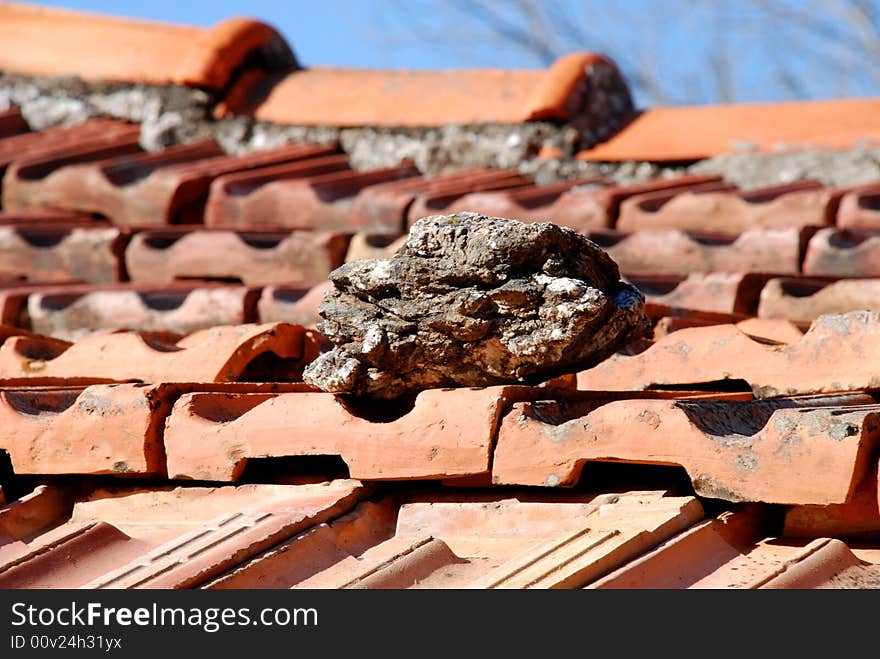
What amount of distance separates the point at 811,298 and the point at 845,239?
0.43 m

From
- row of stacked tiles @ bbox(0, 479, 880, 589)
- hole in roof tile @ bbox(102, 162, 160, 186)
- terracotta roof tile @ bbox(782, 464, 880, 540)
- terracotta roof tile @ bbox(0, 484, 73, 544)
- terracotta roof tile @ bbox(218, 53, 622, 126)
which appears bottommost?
terracotta roof tile @ bbox(0, 484, 73, 544)

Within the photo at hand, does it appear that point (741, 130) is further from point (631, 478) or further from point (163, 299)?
point (631, 478)

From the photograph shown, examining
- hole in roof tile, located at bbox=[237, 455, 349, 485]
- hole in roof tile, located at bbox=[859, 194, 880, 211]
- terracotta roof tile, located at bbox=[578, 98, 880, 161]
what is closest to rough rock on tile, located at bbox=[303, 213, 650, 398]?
hole in roof tile, located at bbox=[237, 455, 349, 485]

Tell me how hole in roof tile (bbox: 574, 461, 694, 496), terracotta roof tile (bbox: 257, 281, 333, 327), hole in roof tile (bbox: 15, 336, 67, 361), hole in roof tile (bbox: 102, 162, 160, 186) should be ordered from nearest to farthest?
hole in roof tile (bbox: 574, 461, 694, 496) < hole in roof tile (bbox: 15, 336, 67, 361) < terracotta roof tile (bbox: 257, 281, 333, 327) < hole in roof tile (bbox: 102, 162, 160, 186)

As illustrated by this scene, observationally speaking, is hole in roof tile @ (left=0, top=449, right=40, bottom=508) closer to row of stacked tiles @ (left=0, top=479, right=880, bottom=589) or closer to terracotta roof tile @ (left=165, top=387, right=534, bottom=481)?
row of stacked tiles @ (left=0, top=479, right=880, bottom=589)

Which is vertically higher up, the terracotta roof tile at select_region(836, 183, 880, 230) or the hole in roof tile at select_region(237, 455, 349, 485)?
the terracotta roof tile at select_region(836, 183, 880, 230)

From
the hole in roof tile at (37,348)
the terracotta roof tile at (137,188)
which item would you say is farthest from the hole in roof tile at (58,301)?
the terracotta roof tile at (137,188)

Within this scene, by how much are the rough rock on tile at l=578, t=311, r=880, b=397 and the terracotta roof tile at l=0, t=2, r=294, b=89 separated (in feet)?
10.8

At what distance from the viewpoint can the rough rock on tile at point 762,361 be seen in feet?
8.84

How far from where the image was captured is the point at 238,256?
4.37m

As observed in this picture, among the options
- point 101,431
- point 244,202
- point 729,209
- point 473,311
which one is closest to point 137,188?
point 244,202

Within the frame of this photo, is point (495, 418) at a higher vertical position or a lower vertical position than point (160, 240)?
lower

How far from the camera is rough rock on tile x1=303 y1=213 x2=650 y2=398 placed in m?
2.34
